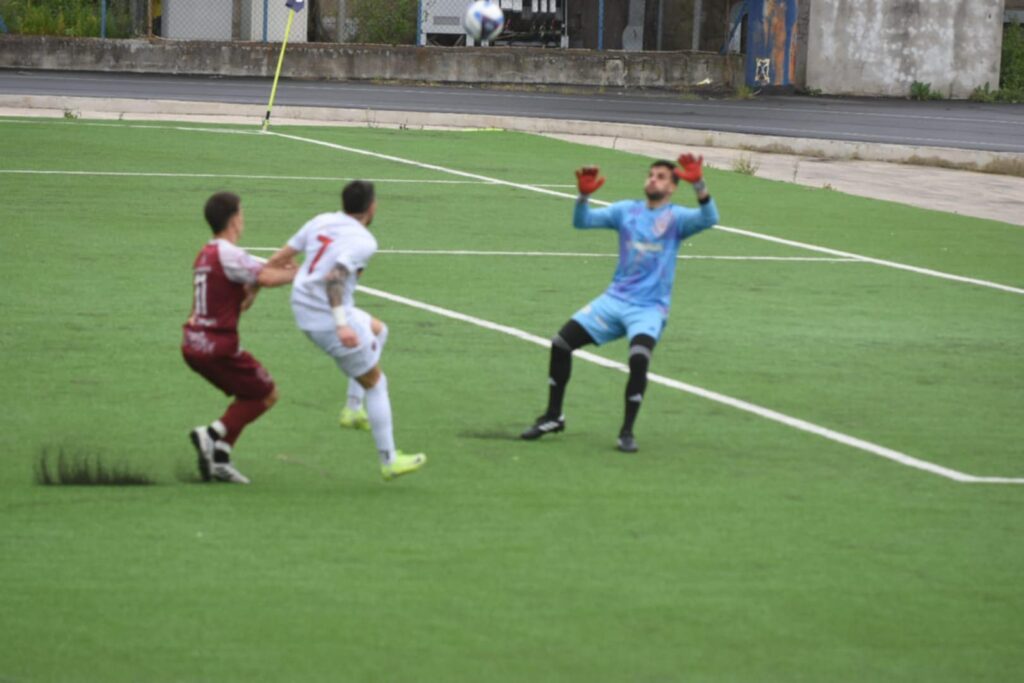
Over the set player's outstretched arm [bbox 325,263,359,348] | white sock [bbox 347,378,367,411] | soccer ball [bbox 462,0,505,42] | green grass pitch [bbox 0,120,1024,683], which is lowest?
green grass pitch [bbox 0,120,1024,683]

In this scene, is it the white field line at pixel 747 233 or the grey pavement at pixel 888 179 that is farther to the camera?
the grey pavement at pixel 888 179

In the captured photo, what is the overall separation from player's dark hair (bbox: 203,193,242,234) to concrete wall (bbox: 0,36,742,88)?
114ft

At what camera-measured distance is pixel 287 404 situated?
37.8 ft

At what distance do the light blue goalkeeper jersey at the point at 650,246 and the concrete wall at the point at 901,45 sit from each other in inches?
1417

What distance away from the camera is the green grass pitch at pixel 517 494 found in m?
7.18

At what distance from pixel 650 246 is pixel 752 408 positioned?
1766mm

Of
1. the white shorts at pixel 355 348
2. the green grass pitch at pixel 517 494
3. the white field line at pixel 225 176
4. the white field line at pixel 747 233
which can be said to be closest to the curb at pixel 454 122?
the white field line at pixel 747 233

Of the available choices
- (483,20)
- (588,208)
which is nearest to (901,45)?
(483,20)

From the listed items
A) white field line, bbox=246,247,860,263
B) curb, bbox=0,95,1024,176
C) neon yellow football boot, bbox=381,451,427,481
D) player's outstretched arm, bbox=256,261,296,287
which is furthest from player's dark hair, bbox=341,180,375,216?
curb, bbox=0,95,1024,176

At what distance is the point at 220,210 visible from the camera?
938 centimetres

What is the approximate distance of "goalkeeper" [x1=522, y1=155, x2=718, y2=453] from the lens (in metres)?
10.6

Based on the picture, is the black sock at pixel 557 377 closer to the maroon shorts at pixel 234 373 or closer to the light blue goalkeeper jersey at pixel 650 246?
the light blue goalkeeper jersey at pixel 650 246

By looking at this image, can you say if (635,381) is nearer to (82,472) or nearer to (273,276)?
(273,276)

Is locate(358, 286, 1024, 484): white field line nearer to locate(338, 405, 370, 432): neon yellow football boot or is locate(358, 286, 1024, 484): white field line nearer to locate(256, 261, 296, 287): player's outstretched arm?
locate(338, 405, 370, 432): neon yellow football boot
